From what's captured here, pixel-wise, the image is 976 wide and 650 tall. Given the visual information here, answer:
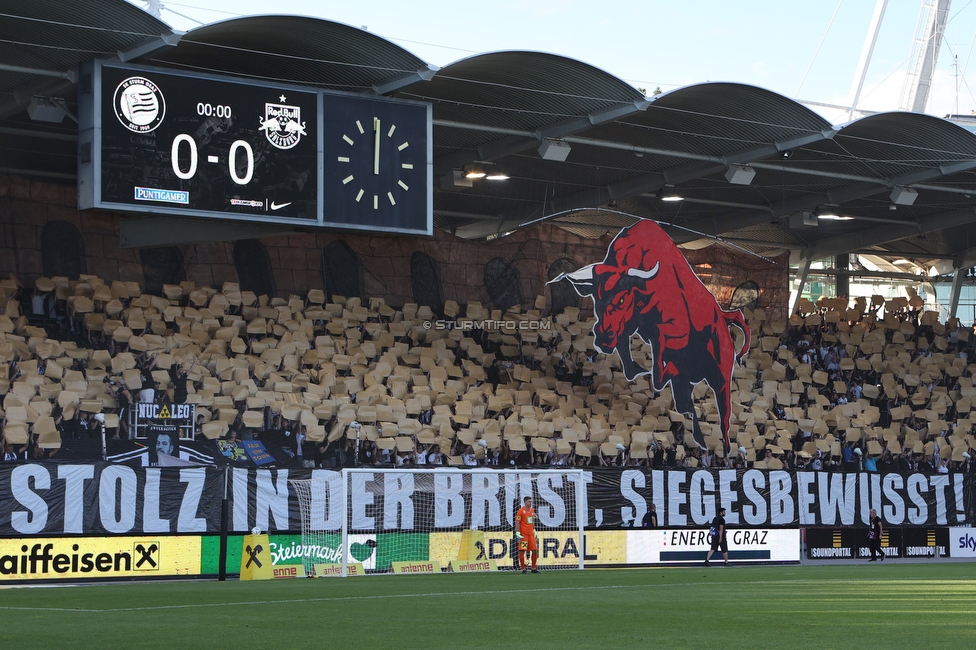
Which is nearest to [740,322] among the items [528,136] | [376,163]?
[528,136]

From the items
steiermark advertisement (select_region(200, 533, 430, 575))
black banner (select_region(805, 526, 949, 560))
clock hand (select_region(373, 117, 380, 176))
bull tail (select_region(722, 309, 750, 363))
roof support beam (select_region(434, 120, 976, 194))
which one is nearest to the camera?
steiermark advertisement (select_region(200, 533, 430, 575))

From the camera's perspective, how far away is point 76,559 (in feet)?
66.1

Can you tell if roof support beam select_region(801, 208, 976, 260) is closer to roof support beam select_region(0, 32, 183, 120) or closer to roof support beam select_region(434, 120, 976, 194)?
roof support beam select_region(434, 120, 976, 194)

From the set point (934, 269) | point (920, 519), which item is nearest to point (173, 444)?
point (920, 519)

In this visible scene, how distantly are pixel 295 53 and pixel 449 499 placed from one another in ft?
28.8

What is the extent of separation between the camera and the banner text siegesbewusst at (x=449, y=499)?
67.5ft

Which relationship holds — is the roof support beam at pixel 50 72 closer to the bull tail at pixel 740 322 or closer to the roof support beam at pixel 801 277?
the bull tail at pixel 740 322

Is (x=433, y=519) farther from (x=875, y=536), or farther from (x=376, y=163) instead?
(x=875, y=536)

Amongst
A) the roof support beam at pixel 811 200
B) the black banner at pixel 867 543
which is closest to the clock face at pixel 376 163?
the roof support beam at pixel 811 200

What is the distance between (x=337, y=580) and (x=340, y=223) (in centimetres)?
714

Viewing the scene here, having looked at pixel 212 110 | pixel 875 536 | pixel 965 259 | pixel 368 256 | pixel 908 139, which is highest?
pixel 908 139

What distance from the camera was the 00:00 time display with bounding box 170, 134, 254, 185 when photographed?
2277 centimetres

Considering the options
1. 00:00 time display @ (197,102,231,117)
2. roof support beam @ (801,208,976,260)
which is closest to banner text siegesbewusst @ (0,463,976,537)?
00:00 time display @ (197,102,231,117)

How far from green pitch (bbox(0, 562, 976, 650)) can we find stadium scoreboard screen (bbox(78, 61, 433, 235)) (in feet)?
23.5
